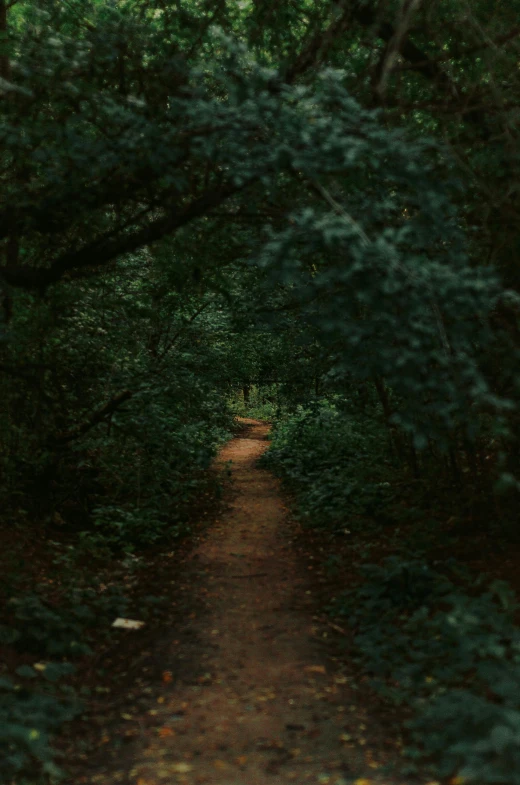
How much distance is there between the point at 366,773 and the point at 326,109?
4438 millimetres

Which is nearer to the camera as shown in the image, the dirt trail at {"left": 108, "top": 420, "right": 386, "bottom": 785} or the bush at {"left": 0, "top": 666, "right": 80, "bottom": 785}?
the bush at {"left": 0, "top": 666, "right": 80, "bottom": 785}

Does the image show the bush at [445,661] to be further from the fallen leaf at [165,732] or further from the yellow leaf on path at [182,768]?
the fallen leaf at [165,732]

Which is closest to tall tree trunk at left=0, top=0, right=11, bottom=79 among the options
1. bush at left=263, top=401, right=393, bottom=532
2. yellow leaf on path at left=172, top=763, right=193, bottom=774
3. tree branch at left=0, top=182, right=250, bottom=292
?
tree branch at left=0, top=182, right=250, bottom=292

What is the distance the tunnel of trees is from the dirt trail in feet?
1.83

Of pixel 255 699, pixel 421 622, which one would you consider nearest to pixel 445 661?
pixel 421 622

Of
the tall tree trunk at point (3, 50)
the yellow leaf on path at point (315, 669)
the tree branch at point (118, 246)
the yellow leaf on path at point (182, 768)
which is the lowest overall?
the yellow leaf on path at point (182, 768)

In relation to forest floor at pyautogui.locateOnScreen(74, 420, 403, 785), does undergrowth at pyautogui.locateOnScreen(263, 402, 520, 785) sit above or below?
above

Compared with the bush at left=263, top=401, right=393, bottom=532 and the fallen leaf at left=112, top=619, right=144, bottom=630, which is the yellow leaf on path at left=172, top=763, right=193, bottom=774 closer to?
the fallen leaf at left=112, top=619, right=144, bottom=630

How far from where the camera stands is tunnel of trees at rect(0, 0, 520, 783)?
461cm

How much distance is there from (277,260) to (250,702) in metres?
3.06

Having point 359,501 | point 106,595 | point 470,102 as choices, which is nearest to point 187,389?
point 359,501

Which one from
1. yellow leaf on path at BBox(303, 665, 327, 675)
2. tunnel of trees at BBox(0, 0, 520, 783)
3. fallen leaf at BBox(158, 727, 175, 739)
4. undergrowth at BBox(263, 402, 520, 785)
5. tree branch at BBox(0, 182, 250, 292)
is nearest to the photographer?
undergrowth at BBox(263, 402, 520, 785)

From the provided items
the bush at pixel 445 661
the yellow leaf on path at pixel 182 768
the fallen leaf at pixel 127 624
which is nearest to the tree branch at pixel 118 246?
the fallen leaf at pixel 127 624

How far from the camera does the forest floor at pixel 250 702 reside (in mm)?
4230
